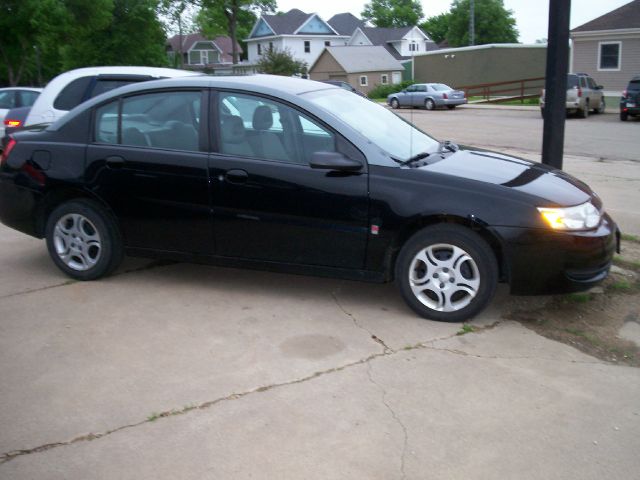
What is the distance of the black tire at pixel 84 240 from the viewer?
224 inches

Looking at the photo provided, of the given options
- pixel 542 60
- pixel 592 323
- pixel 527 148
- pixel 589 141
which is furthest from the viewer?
pixel 542 60

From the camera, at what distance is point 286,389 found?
155 inches

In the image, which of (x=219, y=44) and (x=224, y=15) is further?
(x=219, y=44)

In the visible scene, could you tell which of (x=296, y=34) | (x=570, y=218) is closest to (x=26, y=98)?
(x=570, y=218)

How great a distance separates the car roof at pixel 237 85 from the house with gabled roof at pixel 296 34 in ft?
227

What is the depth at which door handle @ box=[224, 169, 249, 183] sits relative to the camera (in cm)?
518

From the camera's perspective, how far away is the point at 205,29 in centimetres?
6850

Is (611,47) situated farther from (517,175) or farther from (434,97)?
(517,175)

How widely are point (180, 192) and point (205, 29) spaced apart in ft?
220

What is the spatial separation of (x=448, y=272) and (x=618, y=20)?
33.8 metres

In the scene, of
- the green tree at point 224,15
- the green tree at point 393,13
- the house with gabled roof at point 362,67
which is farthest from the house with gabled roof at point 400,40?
the green tree at point 393,13

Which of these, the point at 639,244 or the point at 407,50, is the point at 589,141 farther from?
the point at 407,50

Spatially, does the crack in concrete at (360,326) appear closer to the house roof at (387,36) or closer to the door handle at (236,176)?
the door handle at (236,176)

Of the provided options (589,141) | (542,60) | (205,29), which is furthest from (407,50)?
(589,141)
